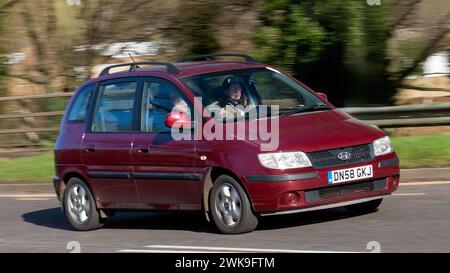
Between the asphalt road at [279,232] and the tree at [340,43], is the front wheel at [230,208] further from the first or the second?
the tree at [340,43]

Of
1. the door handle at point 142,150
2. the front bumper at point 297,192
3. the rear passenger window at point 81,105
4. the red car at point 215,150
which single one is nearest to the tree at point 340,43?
the red car at point 215,150

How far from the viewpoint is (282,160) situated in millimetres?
9070

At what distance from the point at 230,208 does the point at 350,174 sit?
47.1 inches

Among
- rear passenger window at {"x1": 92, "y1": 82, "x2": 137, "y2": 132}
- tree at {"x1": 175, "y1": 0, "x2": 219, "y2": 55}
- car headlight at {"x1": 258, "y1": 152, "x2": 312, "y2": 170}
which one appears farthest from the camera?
tree at {"x1": 175, "y1": 0, "x2": 219, "y2": 55}

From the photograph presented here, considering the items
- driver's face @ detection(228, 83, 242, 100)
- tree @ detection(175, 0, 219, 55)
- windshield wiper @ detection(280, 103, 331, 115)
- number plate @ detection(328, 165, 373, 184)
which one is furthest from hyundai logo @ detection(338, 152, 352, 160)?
tree @ detection(175, 0, 219, 55)

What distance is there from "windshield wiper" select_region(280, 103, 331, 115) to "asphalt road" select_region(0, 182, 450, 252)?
1136 mm

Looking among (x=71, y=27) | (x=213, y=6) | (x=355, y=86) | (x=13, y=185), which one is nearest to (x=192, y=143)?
(x=13, y=185)

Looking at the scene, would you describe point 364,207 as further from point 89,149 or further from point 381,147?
point 89,149

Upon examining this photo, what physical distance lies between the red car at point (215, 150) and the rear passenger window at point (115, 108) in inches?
0.5

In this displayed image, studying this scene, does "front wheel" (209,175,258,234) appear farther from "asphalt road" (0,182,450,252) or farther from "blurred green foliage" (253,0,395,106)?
"blurred green foliage" (253,0,395,106)

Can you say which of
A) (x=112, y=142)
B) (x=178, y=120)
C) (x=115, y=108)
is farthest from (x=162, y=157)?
(x=115, y=108)

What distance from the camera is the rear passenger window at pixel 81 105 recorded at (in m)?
11.4

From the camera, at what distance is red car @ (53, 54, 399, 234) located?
30.1 feet
